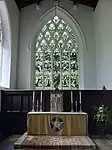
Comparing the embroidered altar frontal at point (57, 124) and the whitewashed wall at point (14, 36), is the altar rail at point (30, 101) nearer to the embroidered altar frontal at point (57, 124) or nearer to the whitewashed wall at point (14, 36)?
the whitewashed wall at point (14, 36)

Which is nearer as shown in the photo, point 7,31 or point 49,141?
point 49,141

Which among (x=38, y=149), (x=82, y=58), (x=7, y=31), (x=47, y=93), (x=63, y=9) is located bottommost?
(x=38, y=149)

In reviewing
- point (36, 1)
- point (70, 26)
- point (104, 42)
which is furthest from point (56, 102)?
point (36, 1)

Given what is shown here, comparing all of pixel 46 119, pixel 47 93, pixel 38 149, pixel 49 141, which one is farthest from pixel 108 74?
pixel 38 149

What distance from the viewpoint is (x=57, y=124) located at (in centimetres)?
491

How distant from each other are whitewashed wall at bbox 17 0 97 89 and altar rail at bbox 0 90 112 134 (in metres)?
1.16

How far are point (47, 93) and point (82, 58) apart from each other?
2.29 m

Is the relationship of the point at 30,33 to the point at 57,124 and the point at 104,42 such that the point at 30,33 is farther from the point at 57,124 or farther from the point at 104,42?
the point at 57,124

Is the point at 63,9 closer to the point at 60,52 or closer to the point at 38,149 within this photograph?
the point at 60,52

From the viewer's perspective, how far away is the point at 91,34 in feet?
25.7

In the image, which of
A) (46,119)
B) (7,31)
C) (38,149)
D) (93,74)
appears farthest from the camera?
(93,74)

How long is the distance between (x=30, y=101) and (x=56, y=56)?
2385 mm

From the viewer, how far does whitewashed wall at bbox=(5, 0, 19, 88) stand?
6930mm

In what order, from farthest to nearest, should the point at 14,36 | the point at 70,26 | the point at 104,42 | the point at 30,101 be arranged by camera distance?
the point at 70,26 < the point at 14,36 < the point at 104,42 < the point at 30,101
